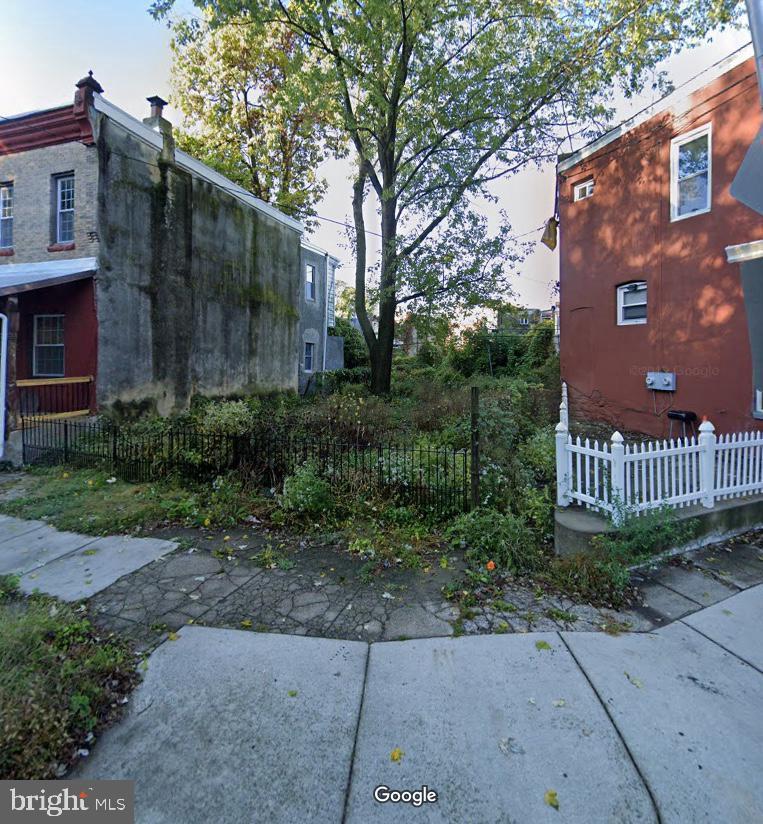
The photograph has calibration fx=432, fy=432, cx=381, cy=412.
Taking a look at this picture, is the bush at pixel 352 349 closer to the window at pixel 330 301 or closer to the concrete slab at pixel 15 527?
the window at pixel 330 301

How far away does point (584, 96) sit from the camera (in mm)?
13227

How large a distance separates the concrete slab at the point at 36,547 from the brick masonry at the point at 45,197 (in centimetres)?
715

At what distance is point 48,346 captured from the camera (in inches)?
428

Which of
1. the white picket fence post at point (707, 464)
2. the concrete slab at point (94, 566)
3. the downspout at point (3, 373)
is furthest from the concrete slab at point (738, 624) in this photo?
the downspout at point (3, 373)

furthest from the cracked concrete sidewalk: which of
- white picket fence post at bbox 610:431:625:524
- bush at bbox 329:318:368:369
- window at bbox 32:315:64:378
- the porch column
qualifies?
bush at bbox 329:318:368:369

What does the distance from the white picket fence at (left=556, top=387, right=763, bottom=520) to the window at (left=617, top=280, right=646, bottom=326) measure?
501 centimetres

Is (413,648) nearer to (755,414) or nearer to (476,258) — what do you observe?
(755,414)

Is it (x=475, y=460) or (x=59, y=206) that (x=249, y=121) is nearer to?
(x=59, y=206)

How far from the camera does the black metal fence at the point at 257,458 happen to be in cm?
572

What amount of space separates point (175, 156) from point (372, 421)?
951 centimetres

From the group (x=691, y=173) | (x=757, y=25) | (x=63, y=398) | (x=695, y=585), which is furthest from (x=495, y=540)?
(x=63, y=398)

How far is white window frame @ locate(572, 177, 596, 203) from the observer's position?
35.5ft

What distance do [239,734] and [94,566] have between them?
9.71ft

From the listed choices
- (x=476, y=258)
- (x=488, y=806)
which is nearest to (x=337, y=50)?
(x=476, y=258)
